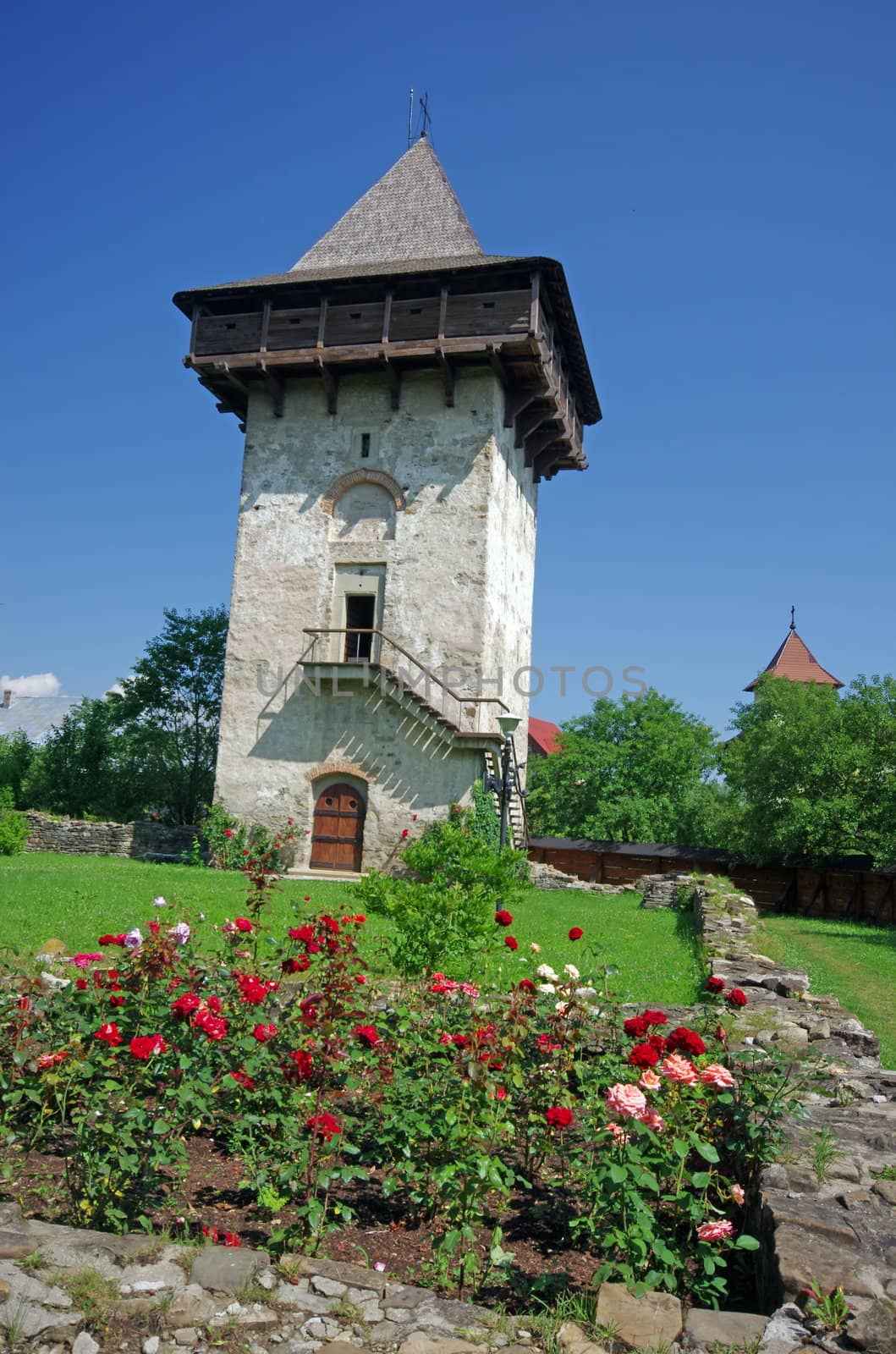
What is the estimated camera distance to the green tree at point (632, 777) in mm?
34531

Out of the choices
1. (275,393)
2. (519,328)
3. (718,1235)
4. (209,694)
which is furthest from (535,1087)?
(209,694)

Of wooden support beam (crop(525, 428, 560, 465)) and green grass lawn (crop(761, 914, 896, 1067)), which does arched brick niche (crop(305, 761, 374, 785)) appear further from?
wooden support beam (crop(525, 428, 560, 465))

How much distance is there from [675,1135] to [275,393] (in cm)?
1933

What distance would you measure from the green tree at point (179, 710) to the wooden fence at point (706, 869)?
10.3 m

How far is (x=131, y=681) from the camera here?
96.5 ft

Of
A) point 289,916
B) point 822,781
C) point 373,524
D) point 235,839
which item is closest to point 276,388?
point 373,524

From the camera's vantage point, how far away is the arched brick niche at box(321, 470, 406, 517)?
792 inches

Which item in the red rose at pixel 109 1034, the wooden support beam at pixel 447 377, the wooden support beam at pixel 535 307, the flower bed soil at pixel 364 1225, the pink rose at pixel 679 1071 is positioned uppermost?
the wooden support beam at pixel 535 307

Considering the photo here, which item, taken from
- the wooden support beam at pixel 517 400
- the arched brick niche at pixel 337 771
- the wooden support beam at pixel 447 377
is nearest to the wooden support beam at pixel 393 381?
the wooden support beam at pixel 447 377

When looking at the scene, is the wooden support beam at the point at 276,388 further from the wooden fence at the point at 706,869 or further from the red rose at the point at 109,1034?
the red rose at the point at 109,1034

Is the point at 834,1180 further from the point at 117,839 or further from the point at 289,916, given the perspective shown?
the point at 117,839

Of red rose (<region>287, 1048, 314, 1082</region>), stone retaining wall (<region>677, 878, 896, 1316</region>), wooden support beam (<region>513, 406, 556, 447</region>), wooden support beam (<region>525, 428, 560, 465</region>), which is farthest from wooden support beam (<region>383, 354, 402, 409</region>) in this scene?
red rose (<region>287, 1048, 314, 1082</region>)

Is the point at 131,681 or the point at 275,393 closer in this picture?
the point at 275,393

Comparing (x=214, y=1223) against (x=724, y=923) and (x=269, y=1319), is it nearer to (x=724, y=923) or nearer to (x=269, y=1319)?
Result: (x=269, y=1319)
